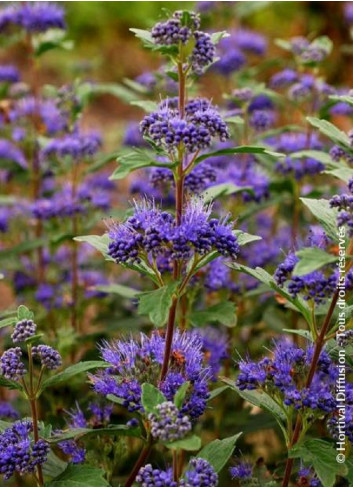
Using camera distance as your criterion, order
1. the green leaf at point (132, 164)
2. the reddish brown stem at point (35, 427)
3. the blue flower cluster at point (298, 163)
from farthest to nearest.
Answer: the blue flower cluster at point (298, 163), the reddish brown stem at point (35, 427), the green leaf at point (132, 164)

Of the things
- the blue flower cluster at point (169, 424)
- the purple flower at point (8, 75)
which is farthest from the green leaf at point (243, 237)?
the purple flower at point (8, 75)

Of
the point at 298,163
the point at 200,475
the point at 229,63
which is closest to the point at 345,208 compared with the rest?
the point at 200,475

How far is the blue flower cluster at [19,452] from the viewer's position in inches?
84.4

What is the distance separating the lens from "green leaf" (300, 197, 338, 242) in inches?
84.7

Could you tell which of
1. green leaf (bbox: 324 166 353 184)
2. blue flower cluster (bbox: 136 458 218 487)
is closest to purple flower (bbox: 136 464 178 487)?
blue flower cluster (bbox: 136 458 218 487)

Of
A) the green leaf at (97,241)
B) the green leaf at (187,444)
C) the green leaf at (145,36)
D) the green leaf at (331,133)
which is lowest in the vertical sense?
the green leaf at (187,444)

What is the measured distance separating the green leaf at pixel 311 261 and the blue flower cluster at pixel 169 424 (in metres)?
0.44

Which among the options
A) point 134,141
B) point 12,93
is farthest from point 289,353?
point 12,93

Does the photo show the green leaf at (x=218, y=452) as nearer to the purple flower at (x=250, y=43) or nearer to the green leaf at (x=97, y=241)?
the green leaf at (x=97, y=241)

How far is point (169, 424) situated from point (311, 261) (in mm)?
515

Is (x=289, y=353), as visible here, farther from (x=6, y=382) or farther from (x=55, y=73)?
(x=55, y=73)

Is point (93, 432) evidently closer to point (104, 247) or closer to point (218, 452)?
point (218, 452)

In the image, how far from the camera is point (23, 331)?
216cm

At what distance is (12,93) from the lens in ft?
14.7
